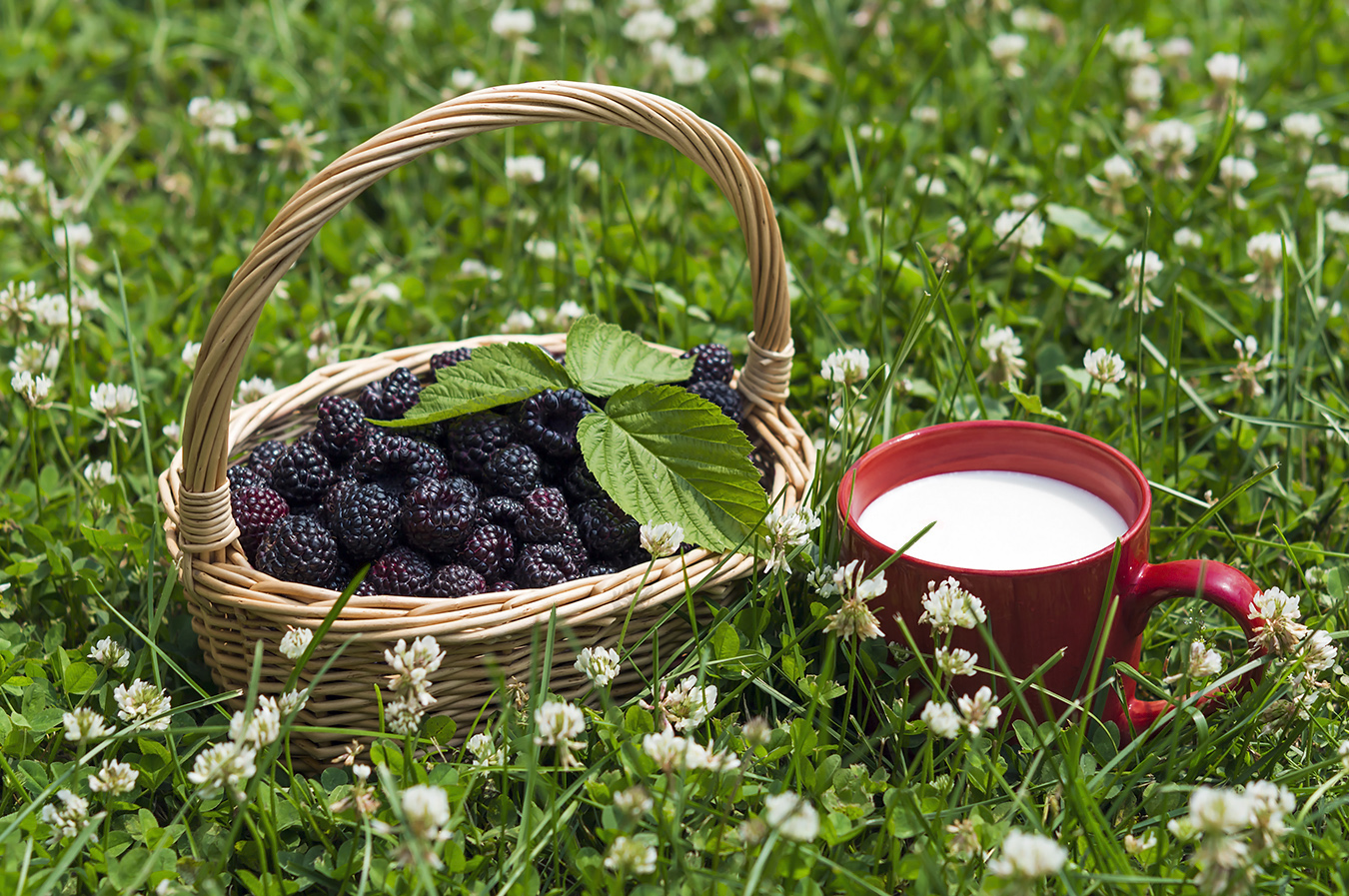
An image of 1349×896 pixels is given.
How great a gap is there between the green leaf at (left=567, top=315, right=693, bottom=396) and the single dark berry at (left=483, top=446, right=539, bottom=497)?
6.1 inches

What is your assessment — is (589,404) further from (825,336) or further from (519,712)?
(825,336)

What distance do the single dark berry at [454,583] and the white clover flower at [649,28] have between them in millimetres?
2046

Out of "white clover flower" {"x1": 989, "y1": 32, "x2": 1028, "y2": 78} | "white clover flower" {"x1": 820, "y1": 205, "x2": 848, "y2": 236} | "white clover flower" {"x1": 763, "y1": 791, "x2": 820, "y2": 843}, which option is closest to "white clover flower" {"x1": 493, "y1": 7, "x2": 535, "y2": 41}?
"white clover flower" {"x1": 820, "y1": 205, "x2": 848, "y2": 236}

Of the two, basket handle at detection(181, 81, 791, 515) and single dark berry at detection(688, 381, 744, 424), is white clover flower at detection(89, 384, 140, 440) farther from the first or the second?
single dark berry at detection(688, 381, 744, 424)

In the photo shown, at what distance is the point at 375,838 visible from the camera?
57.8 inches

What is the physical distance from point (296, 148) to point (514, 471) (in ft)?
4.88

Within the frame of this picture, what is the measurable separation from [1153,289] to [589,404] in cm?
132

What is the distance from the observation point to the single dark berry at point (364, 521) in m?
1.66

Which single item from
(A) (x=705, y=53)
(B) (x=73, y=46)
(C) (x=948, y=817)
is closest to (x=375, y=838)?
(C) (x=948, y=817)

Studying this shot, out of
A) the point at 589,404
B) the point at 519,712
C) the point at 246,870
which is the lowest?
the point at 246,870

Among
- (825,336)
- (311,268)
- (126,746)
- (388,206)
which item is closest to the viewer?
(126,746)

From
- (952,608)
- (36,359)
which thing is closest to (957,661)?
(952,608)

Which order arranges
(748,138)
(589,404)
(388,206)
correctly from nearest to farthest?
(589,404), (388,206), (748,138)

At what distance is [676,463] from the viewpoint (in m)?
1.75
